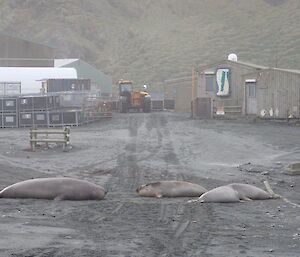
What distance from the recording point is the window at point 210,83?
48969mm

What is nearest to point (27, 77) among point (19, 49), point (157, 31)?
point (19, 49)

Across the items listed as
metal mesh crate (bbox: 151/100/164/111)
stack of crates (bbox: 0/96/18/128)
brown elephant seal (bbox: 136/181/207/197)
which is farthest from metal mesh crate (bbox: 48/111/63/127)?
metal mesh crate (bbox: 151/100/164/111)

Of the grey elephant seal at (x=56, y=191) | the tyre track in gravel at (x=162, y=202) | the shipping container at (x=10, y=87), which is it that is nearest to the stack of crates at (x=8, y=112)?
the tyre track in gravel at (x=162, y=202)

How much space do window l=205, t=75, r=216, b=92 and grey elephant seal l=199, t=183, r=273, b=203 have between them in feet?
110

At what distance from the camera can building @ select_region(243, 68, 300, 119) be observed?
42.8 metres

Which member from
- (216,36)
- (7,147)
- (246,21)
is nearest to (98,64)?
(216,36)

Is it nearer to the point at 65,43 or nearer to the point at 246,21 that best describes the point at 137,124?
the point at 65,43

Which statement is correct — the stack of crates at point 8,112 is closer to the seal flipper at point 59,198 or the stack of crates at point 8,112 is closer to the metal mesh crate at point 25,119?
the metal mesh crate at point 25,119

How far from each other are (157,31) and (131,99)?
2831 inches

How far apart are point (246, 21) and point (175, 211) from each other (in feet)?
390

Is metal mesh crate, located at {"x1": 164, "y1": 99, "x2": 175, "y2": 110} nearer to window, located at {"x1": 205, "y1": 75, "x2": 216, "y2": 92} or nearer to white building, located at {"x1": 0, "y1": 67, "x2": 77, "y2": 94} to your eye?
white building, located at {"x1": 0, "y1": 67, "x2": 77, "y2": 94}

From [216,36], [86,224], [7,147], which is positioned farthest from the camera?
[216,36]

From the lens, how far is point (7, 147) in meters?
27.6

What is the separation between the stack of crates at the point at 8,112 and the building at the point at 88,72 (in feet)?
97.9
